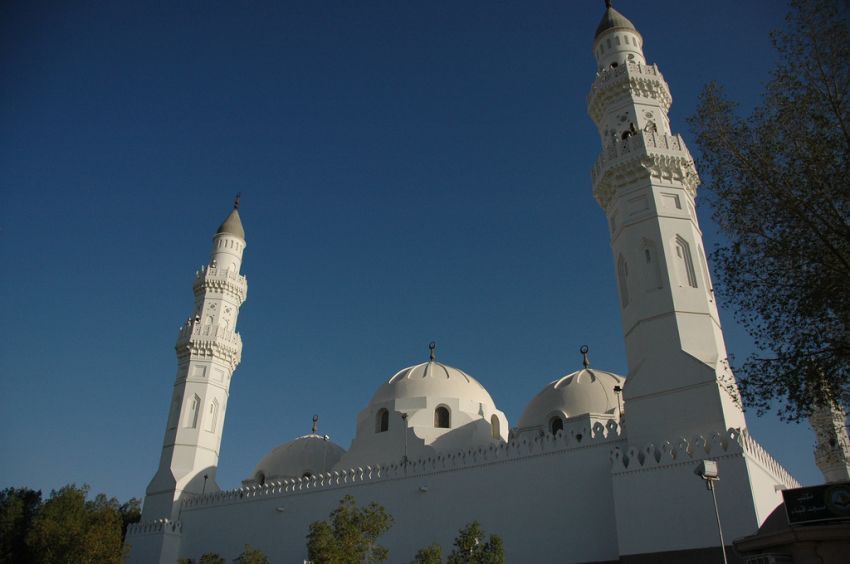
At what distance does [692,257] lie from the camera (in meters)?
19.0

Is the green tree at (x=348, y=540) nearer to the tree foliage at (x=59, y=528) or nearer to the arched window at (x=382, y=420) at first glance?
the arched window at (x=382, y=420)

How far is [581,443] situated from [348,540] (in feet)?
22.6

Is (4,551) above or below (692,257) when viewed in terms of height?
below

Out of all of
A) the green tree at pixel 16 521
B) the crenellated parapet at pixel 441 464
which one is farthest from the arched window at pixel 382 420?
the green tree at pixel 16 521

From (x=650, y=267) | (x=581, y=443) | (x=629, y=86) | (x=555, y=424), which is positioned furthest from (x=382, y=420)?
(x=629, y=86)

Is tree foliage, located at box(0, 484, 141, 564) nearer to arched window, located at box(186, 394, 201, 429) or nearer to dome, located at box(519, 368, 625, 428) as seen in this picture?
arched window, located at box(186, 394, 201, 429)

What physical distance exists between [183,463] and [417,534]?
1188 centimetres

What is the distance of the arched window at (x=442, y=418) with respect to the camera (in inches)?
992

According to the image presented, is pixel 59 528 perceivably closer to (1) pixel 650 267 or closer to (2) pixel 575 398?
(2) pixel 575 398

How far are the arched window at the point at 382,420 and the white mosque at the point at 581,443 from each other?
0.06 metres

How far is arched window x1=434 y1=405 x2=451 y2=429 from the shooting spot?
2519 cm

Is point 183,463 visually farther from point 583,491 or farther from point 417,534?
point 583,491

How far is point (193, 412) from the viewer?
92.4 ft

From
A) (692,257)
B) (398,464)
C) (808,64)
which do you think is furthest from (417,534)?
(808,64)
